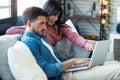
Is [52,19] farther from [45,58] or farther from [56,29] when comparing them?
[45,58]

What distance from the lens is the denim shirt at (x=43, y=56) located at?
196 cm

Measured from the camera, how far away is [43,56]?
2072 mm

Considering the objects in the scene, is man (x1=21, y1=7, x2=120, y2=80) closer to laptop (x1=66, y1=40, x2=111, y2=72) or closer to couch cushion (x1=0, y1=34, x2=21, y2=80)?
laptop (x1=66, y1=40, x2=111, y2=72)

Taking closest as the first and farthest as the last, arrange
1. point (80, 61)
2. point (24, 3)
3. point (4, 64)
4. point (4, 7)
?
point (4, 64), point (80, 61), point (4, 7), point (24, 3)

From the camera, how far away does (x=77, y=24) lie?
5117 millimetres

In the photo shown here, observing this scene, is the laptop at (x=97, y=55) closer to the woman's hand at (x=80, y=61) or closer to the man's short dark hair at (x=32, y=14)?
the woman's hand at (x=80, y=61)

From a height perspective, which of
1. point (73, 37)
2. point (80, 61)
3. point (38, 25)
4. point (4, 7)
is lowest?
point (80, 61)

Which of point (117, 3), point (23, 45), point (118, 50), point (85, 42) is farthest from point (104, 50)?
point (117, 3)

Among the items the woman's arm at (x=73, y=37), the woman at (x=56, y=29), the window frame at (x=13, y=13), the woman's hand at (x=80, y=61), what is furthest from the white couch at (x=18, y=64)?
the window frame at (x=13, y=13)

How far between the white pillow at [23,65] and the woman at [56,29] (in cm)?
59

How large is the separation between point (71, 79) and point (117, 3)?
290cm

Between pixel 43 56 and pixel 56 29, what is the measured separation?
0.74 m

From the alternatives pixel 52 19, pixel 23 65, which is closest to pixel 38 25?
pixel 23 65

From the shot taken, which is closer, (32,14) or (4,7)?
(32,14)
